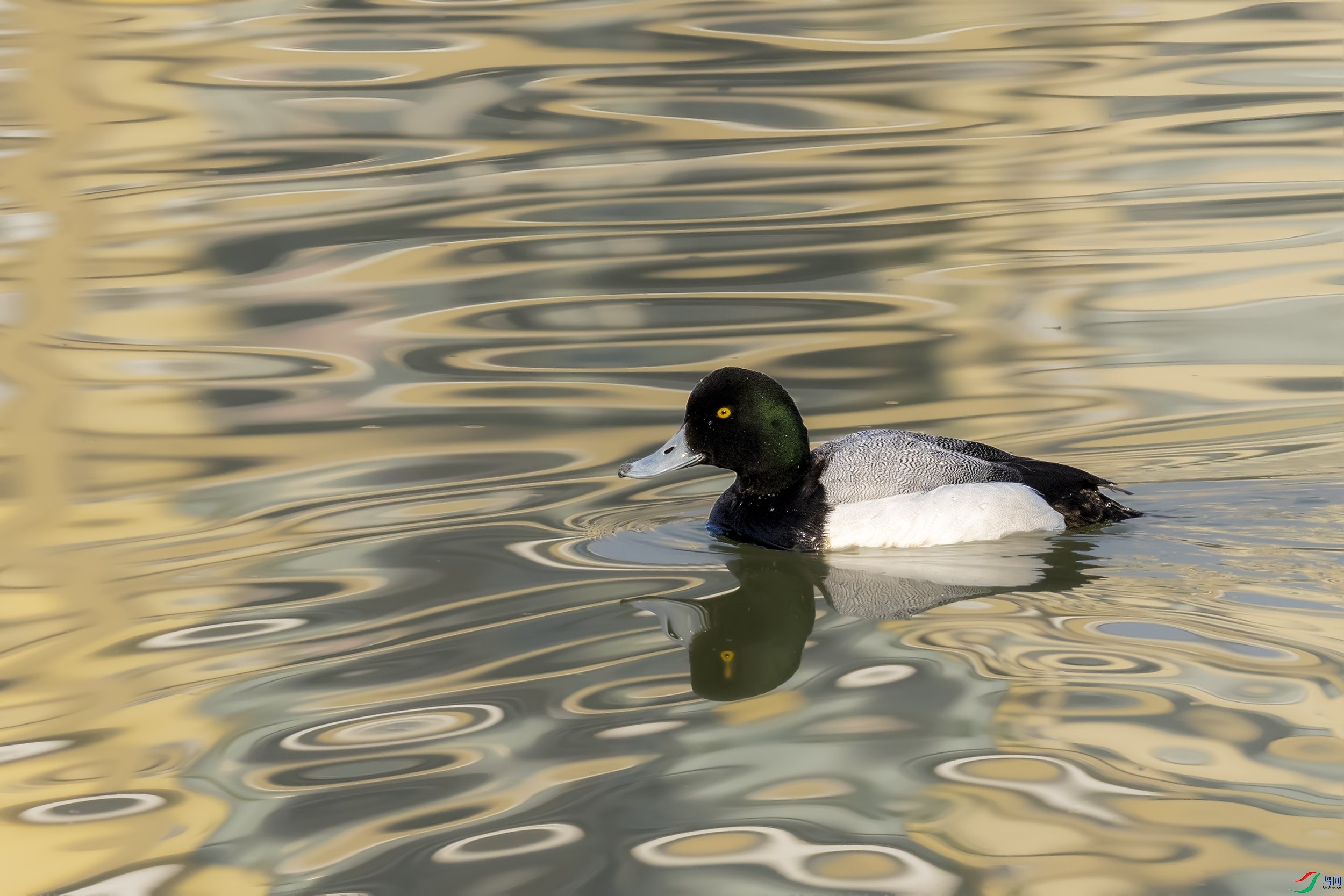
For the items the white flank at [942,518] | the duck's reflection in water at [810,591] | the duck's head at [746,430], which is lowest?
the duck's reflection in water at [810,591]

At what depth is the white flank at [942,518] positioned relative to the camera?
7328 millimetres

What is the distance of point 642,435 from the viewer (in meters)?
9.44

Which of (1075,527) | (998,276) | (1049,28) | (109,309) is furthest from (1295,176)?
(109,309)

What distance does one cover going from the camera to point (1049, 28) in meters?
19.1

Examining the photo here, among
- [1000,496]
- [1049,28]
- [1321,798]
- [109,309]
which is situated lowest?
[1321,798]

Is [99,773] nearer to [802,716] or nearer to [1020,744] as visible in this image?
[802,716]

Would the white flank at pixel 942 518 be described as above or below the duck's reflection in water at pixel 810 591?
above

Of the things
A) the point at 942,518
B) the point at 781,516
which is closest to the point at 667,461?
the point at 781,516

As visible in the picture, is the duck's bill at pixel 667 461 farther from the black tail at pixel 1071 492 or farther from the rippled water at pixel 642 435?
the black tail at pixel 1071 492

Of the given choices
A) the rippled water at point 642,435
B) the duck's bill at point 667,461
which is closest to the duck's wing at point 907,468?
the rippled water at point 642,435

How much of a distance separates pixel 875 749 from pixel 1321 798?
1377 millimetres

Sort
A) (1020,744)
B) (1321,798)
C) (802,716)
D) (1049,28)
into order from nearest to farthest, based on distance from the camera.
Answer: (1321,798) < (1020,744) < (802,716) < (1049,28)

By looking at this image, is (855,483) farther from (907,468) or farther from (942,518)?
(942,518)

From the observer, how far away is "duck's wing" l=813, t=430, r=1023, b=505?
7441 millimetres
